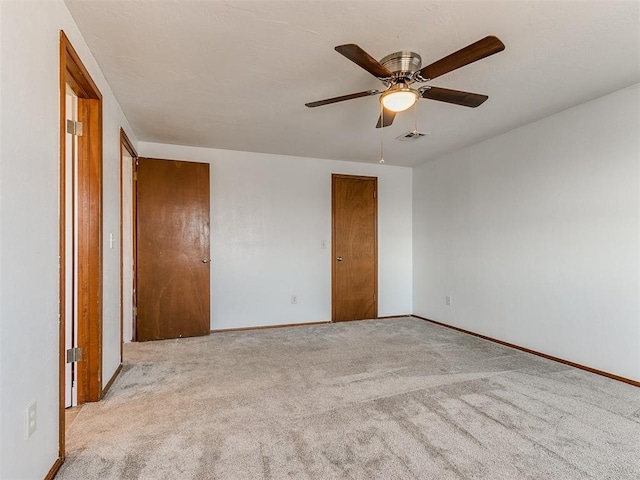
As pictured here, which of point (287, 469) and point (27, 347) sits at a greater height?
point (27, 347)

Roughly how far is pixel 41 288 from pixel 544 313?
3.93 metres

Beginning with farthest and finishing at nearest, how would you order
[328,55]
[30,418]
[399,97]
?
1. [328,55]
2. [399,97]
3. [30,418]

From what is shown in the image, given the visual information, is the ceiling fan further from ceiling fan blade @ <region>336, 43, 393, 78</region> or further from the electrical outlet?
the electrical outlet

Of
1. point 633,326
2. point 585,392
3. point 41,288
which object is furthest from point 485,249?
point 41,288

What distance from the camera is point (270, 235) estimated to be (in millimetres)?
4711

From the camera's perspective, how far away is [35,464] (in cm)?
146

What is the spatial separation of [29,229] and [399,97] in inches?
78.1

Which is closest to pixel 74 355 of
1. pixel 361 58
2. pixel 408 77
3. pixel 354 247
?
pixel 361 58

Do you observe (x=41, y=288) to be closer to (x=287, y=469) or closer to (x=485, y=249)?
(x=287, y=469)

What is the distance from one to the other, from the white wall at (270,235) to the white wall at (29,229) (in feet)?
8.84

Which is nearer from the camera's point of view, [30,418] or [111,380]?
[30,418]

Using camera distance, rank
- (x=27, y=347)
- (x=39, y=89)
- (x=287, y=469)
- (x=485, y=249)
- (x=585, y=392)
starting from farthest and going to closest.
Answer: (x=485, y=249) < (x=585, y=392) < (x=287, y=469) < (x=39, y=89) < (x=27, y=347)

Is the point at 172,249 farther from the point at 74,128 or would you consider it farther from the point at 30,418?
the point at 30,418

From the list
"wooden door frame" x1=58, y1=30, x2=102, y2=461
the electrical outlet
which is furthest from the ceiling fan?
the electrical outlet
